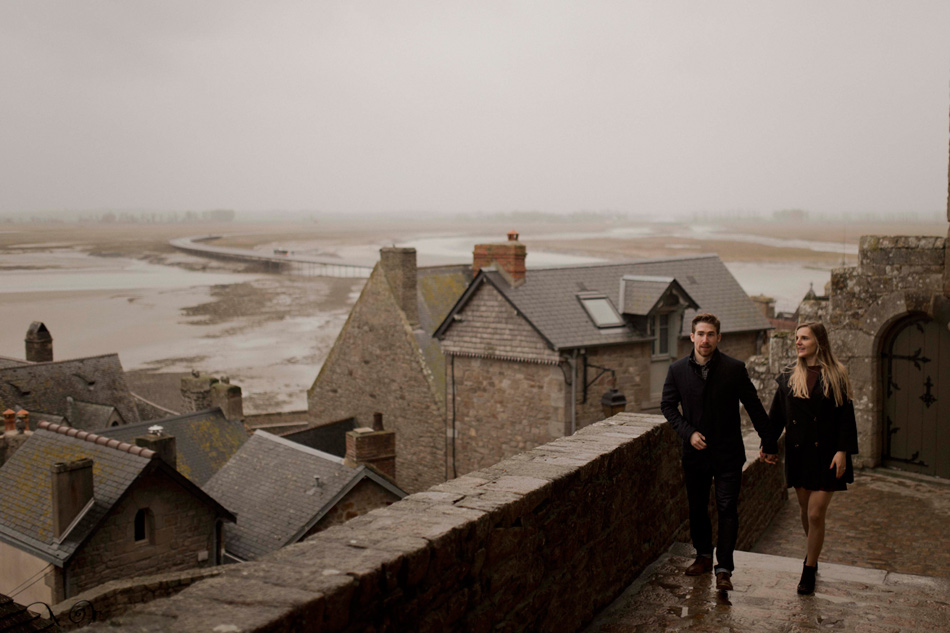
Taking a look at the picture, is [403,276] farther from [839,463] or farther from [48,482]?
[839,463]

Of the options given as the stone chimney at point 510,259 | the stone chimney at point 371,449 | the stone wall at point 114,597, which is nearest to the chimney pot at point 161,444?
the stone chimney at point 371,449

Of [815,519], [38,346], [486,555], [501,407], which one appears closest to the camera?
[486,555]

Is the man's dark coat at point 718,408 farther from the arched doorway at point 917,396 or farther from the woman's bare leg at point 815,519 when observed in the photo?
the arched doorway at point 917,396

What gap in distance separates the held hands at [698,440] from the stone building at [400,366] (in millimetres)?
17561

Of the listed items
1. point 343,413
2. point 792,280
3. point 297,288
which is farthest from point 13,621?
point 297,288

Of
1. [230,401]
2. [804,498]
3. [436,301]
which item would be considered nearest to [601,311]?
[436,301]

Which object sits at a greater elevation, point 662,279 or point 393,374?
point 662,279

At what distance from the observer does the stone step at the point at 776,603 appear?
5.10 meters

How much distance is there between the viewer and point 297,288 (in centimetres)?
8050

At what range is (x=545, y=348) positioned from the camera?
18.7 metres

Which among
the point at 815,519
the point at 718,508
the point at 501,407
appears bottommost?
the point at 501,407

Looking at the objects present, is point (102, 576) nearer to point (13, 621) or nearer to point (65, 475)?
point (65, 475)

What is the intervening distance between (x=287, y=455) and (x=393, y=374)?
729cm

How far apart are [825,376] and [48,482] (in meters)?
14.7
